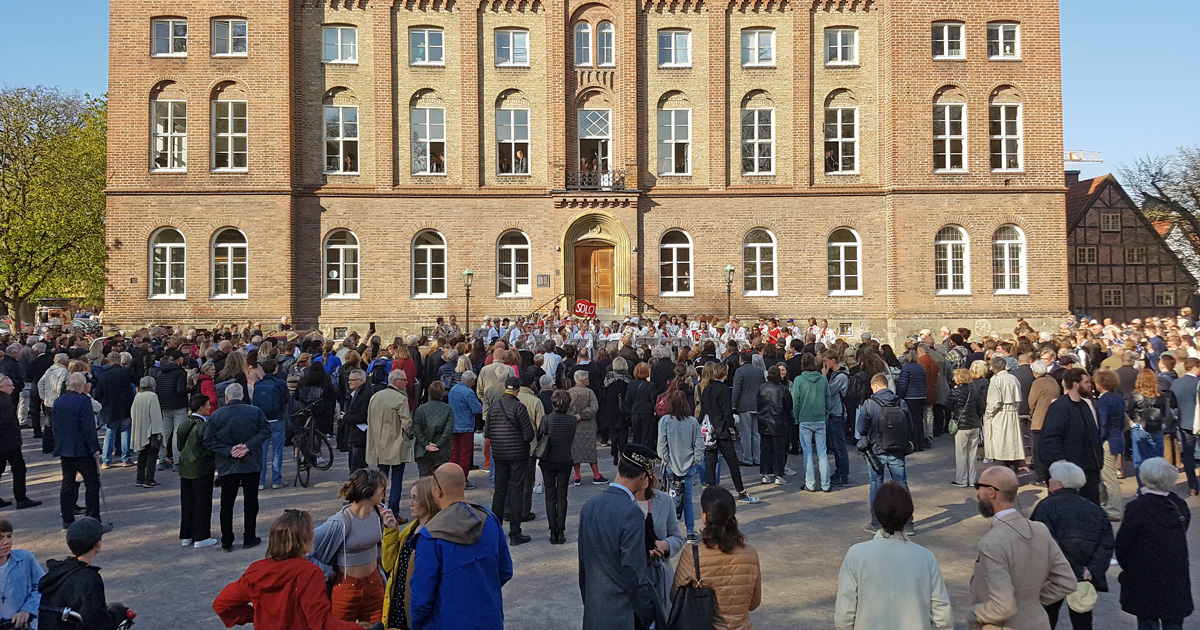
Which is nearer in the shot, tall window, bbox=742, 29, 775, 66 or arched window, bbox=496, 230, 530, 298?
arched window, bbox=496, 230, 530, 298

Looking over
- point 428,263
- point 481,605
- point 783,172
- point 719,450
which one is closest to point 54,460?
point 719,450

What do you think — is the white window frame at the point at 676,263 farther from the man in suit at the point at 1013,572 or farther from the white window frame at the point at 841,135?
the man in suit at the point at 1013,572

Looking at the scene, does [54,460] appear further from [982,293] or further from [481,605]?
[982,293]

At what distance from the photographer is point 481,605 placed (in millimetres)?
4445

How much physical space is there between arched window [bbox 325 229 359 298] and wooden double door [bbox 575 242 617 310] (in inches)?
318

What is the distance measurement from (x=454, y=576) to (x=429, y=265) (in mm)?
25041

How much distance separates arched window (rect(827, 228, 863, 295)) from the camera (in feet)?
95.9

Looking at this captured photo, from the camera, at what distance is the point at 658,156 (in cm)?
2888

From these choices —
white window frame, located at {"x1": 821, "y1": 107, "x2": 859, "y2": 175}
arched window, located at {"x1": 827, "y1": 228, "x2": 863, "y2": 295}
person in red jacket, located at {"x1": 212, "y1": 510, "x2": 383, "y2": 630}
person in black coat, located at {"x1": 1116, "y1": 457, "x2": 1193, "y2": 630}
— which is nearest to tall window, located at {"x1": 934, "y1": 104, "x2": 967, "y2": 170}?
white window frame, located at {"x1": 821, "y1": 107, "x2": 859, "y2": 175}

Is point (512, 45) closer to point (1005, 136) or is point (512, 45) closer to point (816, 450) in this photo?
point (1005, 136)

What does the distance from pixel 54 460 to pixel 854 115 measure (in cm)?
2674

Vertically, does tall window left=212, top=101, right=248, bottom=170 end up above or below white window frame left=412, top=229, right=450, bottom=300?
above

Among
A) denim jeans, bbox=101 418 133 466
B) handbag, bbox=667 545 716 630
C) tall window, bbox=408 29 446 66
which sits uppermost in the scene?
tall window, bbox=408 29 446 66

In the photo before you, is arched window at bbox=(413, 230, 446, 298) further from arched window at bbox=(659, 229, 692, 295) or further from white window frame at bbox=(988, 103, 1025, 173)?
white window frame at bbox=(988, 103, 1025, 173)
